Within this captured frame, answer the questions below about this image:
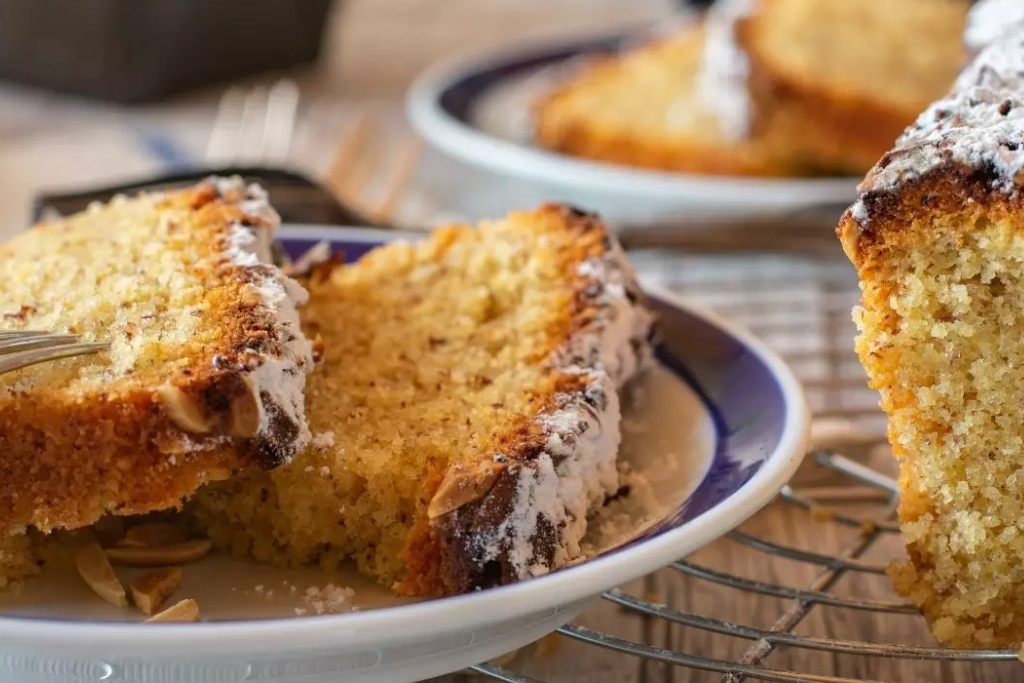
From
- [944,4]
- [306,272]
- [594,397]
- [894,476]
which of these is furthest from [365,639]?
[944,4]

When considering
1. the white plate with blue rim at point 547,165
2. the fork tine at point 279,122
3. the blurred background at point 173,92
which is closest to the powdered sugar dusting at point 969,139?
the white plate with blue rim at point 547,165

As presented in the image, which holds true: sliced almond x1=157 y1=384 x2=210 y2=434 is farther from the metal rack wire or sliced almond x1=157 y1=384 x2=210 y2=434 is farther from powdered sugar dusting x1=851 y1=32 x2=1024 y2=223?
powdered sugar dusting x1=851 y1=32 x2=1024 y2=223

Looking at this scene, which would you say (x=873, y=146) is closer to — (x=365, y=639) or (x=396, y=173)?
(x=396, y=173)

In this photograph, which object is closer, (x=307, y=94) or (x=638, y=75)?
(x=638, y=75)

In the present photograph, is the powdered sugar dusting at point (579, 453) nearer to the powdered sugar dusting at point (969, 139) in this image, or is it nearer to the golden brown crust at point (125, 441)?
the golden brown crust at point (125, 441)

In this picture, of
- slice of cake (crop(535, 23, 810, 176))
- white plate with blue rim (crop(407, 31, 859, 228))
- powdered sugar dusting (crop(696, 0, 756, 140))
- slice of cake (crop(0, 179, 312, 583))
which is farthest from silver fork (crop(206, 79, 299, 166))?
slice of cake (crop(0, 179, 312, 583))

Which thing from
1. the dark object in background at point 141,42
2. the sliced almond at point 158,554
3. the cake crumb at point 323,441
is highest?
the dark object in background at point 141,42
